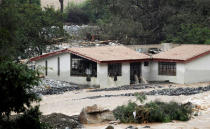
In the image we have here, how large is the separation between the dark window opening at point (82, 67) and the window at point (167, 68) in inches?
242

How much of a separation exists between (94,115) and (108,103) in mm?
6604

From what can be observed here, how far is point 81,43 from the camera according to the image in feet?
202

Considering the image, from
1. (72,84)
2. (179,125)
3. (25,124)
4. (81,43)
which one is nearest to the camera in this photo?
(25,124)

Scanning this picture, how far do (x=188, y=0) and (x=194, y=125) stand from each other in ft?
153

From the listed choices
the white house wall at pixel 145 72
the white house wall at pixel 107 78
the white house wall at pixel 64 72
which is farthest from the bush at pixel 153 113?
the white house wall at pixel 145 72

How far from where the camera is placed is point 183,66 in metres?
43.4

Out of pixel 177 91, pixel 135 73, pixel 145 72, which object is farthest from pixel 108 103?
pixel 145 72

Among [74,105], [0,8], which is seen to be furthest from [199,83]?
[0,8]

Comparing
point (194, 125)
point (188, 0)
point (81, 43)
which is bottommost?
point (194, 125)

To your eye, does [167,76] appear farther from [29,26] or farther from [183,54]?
[29,26]

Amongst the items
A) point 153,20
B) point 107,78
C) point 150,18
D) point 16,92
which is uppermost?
point 150,18

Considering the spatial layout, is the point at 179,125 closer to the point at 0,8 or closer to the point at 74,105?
the point at 74,105

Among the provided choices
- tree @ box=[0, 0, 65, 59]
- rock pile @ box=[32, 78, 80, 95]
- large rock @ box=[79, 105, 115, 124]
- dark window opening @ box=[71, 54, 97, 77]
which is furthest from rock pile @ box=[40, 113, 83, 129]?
tree @ box=[0, 0, 65, 59]

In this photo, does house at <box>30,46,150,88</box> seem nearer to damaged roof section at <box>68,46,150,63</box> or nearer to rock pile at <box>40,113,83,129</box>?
damaged roof section at <box>68,46,150,63</box>
